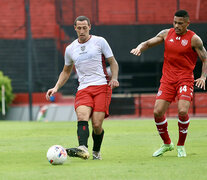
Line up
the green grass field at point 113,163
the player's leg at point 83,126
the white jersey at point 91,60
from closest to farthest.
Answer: the green grass field at point 113,163 < the player's leg at point 83,126 < the white jersey at point 91,60

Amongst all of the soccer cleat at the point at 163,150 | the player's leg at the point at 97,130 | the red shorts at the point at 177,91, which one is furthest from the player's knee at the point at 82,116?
the soccer cleat at the point at 163,150

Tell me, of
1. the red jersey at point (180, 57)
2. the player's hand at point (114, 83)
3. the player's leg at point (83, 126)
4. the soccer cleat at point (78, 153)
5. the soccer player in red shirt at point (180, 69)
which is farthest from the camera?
the red jersey at point (180, 57)

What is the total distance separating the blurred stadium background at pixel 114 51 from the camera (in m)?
29.5

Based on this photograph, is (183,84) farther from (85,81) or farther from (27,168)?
(27,168)

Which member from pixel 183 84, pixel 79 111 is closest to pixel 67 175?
pixel 79 111

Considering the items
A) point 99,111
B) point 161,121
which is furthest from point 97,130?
point 161,121

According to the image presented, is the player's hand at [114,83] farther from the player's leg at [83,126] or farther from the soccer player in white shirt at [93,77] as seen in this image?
the player's leg at [83,126]

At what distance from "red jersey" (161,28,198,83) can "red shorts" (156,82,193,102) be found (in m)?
0.08

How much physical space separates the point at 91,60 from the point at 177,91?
1.50m

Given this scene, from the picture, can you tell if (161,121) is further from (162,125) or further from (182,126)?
(182,126)

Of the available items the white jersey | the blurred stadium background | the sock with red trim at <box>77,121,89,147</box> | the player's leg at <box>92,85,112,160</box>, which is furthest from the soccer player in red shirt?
the blurred stadium background

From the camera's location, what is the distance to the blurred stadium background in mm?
29516

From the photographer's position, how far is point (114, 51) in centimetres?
3219

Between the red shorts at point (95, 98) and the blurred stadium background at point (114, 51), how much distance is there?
61.5ft
